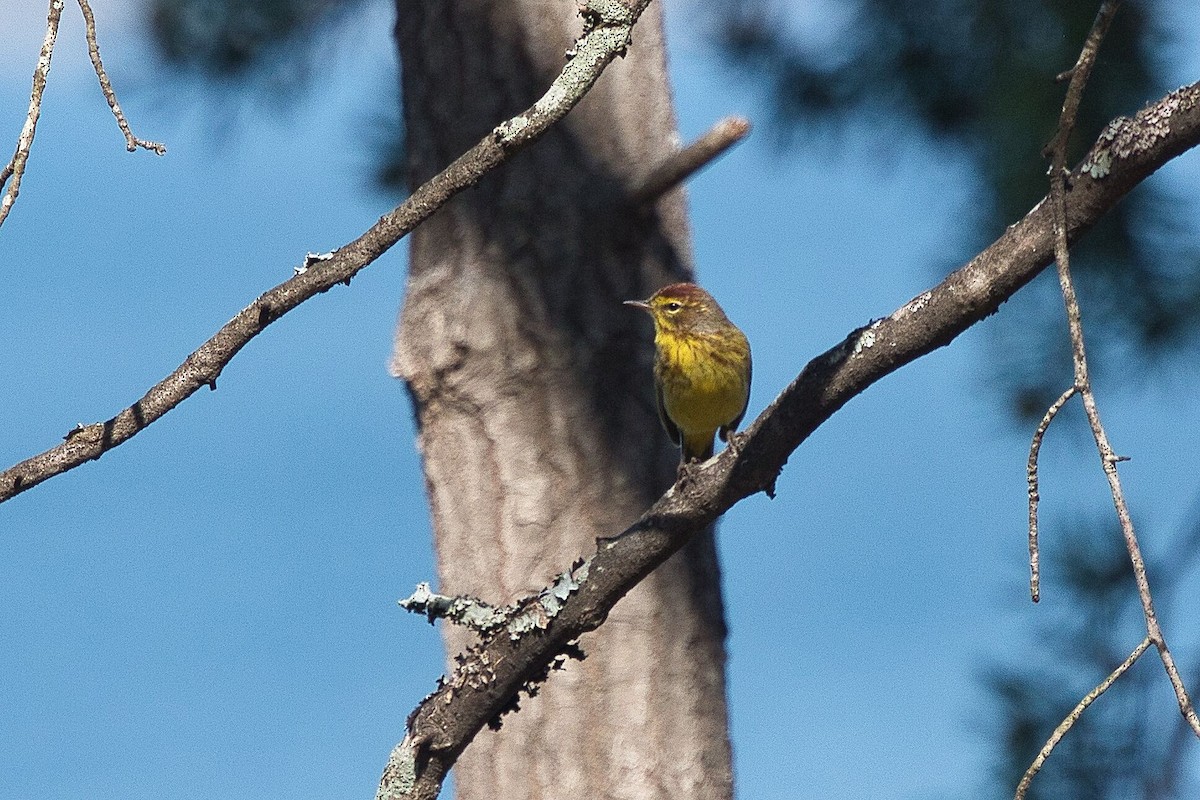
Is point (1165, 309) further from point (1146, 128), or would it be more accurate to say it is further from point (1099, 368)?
point (1146, 128)

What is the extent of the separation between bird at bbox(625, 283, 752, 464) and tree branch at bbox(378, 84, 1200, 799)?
111cm

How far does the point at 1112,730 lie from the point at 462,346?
7.19 feet

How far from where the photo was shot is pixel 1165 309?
4.39 meters

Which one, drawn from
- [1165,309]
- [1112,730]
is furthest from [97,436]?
[1165,309]

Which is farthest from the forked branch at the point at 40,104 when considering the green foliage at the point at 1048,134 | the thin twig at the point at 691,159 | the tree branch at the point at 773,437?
the green foliage at the point at 1048,134

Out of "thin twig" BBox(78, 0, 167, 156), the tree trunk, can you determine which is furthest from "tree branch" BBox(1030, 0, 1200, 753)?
the tree trunk

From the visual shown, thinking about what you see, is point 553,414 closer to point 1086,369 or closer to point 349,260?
point 349,260

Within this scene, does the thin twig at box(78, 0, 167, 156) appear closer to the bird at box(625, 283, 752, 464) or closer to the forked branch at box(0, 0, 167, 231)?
the forked branch at box(0, 0, 167, 231)

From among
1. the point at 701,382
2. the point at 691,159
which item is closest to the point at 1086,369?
the point at 691,159

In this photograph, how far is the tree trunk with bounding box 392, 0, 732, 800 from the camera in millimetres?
3215

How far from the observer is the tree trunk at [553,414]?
3.21 m

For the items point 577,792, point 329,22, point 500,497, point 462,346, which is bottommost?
point 577,792

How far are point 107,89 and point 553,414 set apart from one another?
1.60 meters

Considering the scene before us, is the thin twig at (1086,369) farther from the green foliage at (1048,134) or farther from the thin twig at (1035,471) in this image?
the green foliage at (1048,134)
